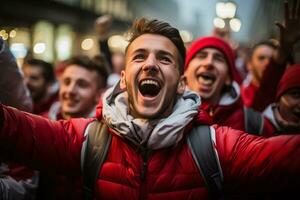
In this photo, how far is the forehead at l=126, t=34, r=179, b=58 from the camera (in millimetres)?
2701

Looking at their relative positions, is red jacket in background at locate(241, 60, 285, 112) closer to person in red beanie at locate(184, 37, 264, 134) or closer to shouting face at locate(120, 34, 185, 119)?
person in red beanie at locate(184, 37, 264, 134)

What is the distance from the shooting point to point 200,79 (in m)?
4.00

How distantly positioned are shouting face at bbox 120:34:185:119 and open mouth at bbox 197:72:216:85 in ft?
3.93

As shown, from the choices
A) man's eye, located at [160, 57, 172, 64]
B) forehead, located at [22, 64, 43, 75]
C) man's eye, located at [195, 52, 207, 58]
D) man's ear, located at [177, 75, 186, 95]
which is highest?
man's eye, located at [160, 57, 172, 64]

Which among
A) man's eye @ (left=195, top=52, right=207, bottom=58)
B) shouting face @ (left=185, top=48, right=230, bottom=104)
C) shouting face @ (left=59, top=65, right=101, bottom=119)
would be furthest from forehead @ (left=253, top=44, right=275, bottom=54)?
shouting face @ (left=59, top=65, right=101, bottom=119)

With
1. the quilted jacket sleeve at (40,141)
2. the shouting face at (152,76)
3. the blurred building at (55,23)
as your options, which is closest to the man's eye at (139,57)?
the shouting face at (152,76)

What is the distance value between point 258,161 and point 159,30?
3.82ft

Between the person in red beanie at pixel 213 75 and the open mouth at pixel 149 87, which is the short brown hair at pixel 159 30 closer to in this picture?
the open mouth at pixel 149 87

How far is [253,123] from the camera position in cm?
346

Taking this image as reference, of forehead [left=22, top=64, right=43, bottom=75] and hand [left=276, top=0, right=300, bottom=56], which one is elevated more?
hand [left=276, top=0, right=300, bottom=56]

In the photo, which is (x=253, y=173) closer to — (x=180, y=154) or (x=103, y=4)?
(x=180, y=154)

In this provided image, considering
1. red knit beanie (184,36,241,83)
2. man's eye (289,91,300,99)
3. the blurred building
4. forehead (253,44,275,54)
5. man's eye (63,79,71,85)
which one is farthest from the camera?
the blurred building

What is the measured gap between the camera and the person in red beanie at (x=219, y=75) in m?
3.55

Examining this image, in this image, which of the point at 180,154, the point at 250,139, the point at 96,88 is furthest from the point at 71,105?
the point at 250,139
